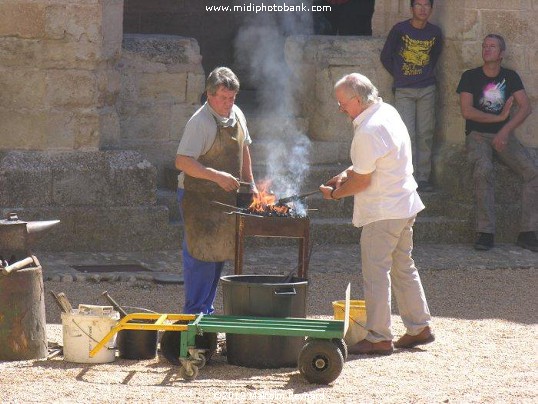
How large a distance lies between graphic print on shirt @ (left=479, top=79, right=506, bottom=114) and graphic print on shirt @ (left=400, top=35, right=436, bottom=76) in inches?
25.4

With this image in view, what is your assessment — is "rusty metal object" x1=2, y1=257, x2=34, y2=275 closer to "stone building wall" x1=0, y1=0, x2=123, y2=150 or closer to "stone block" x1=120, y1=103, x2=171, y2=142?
"stone building wall" x1=0, y1=0, x2=123, y2=150

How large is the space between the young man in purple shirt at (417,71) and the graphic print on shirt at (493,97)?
585 mm

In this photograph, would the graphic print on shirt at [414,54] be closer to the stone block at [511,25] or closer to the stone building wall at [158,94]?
the stone block at [511,25]

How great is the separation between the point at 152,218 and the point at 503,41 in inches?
136

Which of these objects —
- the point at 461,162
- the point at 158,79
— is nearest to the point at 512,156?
the point at 461,162

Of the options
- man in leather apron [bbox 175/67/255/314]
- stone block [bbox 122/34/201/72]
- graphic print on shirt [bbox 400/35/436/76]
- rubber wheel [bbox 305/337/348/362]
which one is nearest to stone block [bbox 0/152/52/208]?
stone block [bbox 122/34/201/72]

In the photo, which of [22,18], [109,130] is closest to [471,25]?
[109,130]

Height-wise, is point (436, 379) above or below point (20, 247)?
below

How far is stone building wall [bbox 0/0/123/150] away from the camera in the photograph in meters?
10.0

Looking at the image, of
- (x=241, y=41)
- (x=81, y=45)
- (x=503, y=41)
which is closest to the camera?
(x=81, y=45)

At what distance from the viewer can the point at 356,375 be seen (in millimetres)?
6734

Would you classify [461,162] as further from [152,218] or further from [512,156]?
[152,218]

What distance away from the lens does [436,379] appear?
6656 mm

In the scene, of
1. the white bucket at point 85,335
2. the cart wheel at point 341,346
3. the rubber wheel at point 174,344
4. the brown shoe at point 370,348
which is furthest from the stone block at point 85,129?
the cart wheel at point 341,346
